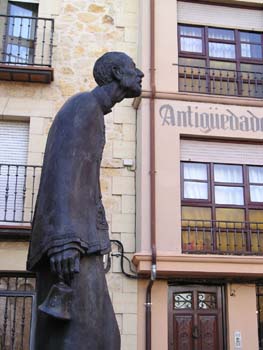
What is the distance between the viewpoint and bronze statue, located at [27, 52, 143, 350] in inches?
112

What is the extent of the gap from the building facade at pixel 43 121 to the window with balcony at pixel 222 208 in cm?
121

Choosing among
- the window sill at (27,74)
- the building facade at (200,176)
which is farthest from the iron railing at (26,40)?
the building facade at (200,176)

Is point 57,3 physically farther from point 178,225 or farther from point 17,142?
point 178,225

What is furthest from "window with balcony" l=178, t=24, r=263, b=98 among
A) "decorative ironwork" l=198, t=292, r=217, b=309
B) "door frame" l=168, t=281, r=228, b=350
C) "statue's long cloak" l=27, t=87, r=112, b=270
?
"statue's long cloak" l=27, t=87, r=112, b=270

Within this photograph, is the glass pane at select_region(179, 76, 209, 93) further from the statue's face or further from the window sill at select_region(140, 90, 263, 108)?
the statue's face

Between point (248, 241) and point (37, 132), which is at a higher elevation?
point (37, 132)

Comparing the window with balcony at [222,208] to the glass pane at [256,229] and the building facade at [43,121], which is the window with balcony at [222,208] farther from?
the building facade at [43,121]

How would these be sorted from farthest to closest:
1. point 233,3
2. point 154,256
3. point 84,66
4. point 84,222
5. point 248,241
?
1. point 233,3
2. point 84,66
3. point 248,241
4. point 154,256
5. point 84,222

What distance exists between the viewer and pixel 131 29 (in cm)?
1224

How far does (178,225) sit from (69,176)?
7.75 m

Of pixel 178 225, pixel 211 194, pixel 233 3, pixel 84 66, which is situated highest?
pixel 233 3

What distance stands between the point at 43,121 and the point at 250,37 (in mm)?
5430

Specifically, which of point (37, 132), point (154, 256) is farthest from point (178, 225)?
point (37, 132)

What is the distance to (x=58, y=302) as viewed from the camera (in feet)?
9.18
